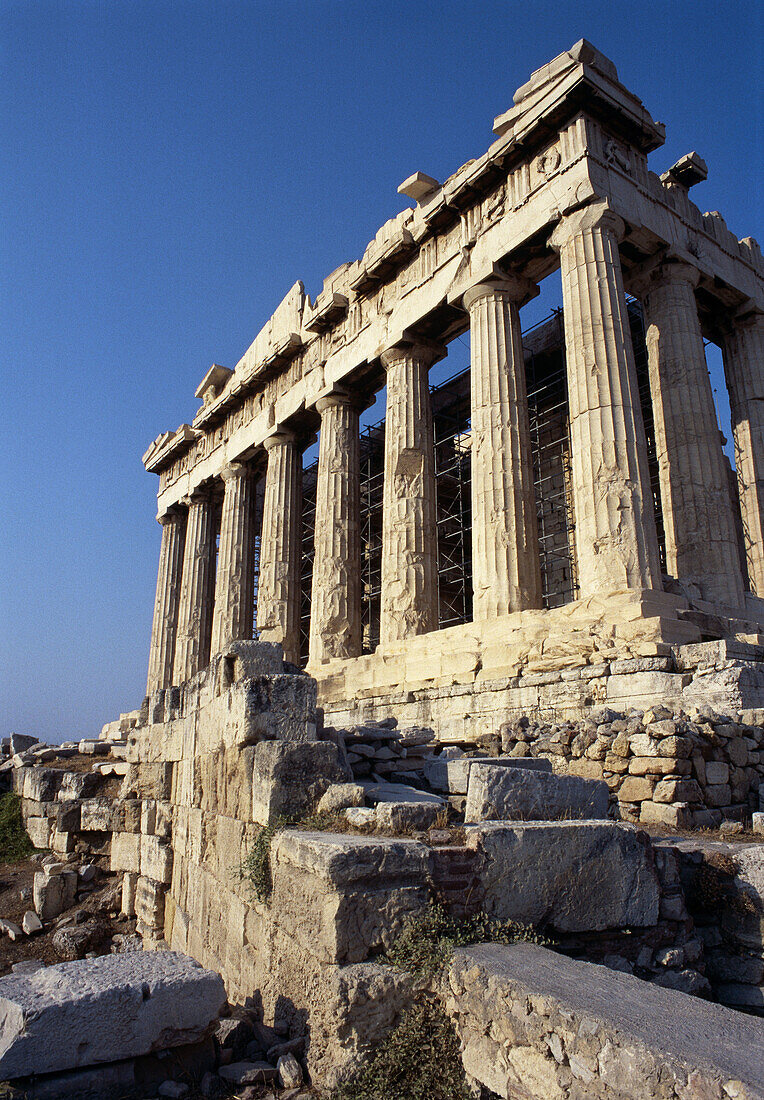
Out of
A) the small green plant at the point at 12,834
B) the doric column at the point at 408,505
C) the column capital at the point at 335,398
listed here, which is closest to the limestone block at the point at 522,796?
the small green plant at the point at 12,834

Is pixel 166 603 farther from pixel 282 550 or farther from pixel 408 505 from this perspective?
pixel 408 505

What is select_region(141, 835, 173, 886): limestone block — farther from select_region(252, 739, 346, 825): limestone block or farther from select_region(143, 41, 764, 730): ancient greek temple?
select_region(252, 739, 346, 825): limestone block

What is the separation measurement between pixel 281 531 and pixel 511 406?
859 cm

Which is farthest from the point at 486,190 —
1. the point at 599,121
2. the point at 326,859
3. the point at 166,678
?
the point at 166,678

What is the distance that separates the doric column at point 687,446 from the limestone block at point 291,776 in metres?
10.5

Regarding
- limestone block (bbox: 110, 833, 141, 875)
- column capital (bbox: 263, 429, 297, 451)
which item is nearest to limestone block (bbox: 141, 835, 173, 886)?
limestone block (bbox: 110, 833, 141, 875)

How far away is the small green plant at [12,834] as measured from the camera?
10.3m

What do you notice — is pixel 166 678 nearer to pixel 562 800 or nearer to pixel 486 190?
pixel 486 190

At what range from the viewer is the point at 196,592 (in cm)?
2608

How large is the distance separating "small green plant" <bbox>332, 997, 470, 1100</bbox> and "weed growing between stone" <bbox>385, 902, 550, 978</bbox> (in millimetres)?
149

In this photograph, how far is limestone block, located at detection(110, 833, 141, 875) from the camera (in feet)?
28.1

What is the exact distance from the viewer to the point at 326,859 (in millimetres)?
3422

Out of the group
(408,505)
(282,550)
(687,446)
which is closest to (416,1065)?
(687,446)

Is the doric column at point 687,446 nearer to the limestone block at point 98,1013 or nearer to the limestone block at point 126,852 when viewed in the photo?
the limestone block at point 126,852
